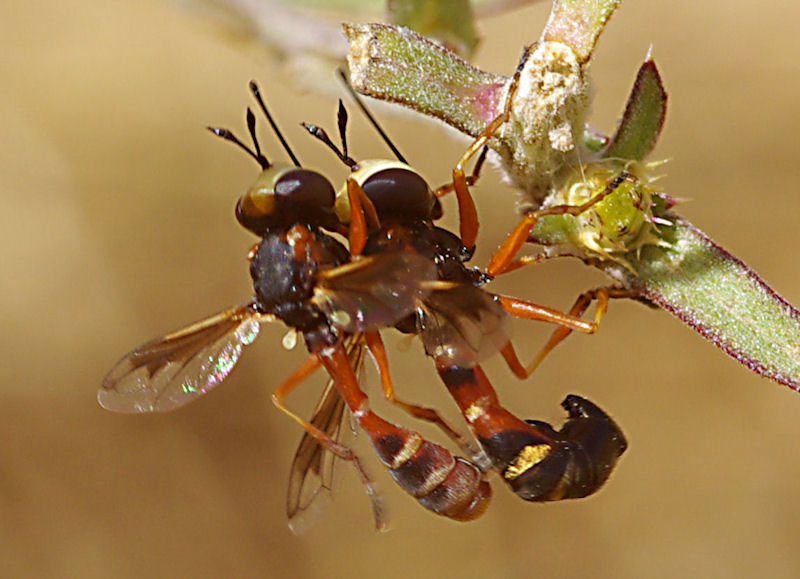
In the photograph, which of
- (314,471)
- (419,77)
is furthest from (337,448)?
(419,77)

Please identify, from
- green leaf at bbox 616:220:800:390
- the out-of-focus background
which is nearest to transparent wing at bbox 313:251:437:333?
green leaf at bbox 616:220:800:390

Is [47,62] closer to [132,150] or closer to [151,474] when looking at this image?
[132,150]

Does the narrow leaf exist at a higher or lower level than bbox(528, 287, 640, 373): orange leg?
A: higher

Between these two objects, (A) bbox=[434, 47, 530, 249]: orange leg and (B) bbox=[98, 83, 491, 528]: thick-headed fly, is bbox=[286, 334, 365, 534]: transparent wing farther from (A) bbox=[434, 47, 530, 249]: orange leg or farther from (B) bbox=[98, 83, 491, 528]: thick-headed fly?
(A) bbox=[434, 47, 530, 249]: orange leg

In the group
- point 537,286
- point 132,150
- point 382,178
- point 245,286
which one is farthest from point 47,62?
point 382,178

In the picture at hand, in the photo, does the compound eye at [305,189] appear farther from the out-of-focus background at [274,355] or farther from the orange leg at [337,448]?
the out-of-focus background at [274,355]

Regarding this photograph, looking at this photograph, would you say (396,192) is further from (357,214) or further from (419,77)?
(419,77)
